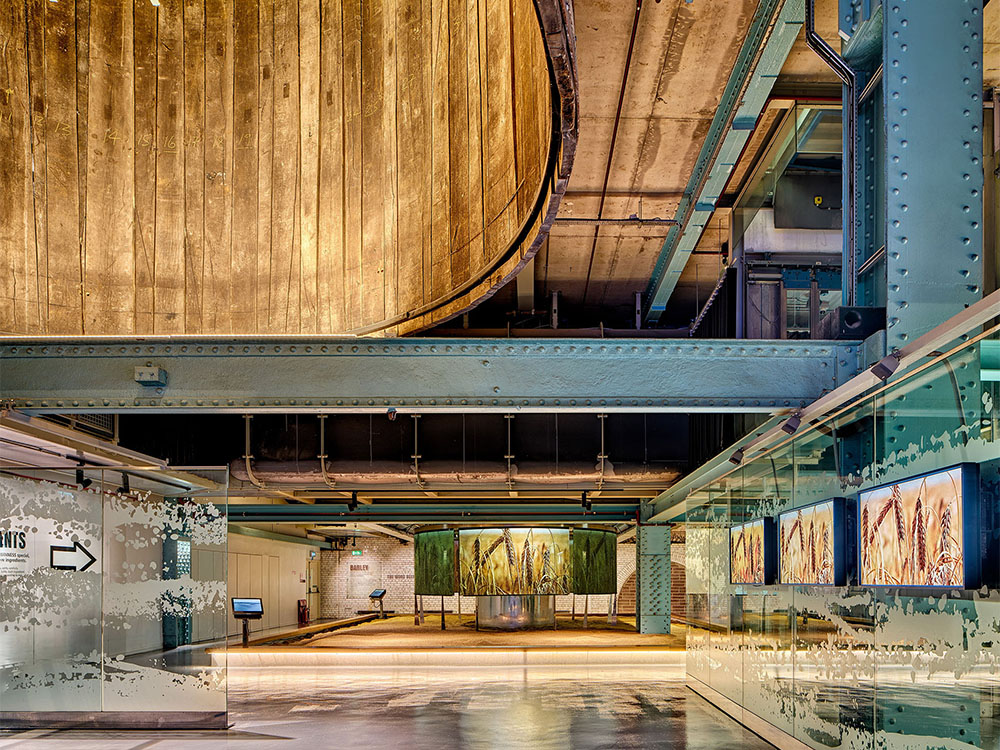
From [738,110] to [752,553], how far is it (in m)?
4.39

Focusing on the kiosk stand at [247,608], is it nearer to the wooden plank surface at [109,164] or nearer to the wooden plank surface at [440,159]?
the wooden plank surface at [109,164]

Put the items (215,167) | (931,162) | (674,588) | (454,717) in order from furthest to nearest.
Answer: (674,588) < (454,717) < (215,167) < (931,162)

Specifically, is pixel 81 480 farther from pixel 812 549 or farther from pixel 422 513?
pixel 422 513

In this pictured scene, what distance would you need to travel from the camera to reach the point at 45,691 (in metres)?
11.0

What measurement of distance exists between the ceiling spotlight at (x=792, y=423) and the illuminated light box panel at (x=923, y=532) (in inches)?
67.2

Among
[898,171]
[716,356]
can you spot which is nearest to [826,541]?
[716,356]

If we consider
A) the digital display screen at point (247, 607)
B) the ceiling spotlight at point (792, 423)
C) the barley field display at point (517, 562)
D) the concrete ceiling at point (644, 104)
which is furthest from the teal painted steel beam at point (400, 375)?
the barley field display at point (517, 562)

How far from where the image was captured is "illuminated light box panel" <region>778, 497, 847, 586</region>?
7031 millimetres

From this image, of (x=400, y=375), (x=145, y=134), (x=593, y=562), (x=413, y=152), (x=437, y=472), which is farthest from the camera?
(x=593, y=562)

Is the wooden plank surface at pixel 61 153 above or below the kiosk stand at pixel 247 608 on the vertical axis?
above

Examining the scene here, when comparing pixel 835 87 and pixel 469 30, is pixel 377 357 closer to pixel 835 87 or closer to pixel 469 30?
pixel 469 30

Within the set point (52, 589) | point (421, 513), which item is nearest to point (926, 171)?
point (52, 589)

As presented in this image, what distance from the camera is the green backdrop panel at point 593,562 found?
2822 cm

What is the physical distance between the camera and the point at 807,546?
7934 mm
